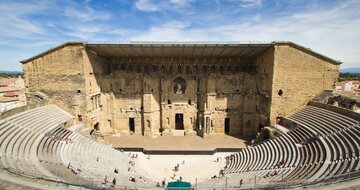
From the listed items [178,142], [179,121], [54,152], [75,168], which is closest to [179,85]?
[179,121]

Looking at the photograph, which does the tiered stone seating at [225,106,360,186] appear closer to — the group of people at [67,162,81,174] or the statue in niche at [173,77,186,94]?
the statue in niche at [173,77,186,94]

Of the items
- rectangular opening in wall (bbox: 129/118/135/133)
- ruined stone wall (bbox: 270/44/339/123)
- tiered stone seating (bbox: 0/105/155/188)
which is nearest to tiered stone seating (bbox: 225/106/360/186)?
ruined stone wall (bbox: 270/44/339/123)

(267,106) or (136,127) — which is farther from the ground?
(267,106)

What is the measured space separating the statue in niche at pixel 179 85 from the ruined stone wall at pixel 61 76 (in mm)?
11512

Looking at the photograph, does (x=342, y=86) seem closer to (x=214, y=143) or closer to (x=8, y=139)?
(x=214, y=143)

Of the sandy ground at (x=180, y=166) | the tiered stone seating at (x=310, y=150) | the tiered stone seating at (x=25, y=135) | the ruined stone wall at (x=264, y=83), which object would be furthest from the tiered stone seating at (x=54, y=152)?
the ruined stone wall at (x=264, y=83)

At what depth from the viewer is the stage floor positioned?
24.6 m

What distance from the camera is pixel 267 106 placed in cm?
2486

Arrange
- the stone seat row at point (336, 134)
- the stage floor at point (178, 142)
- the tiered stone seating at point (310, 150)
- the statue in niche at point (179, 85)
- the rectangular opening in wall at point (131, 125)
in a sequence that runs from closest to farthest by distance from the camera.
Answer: the stone seat row at point (336, 134) → the tiered stone seating at point (310, 150) → the stage floor at point (178, 142) → the statue in niche at point (179, 85) → the rectangular opening in wall at point (131, 125)

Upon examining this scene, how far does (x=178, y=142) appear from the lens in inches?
1035

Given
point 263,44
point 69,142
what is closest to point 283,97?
point 263,44

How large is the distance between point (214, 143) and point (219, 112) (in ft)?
16.0

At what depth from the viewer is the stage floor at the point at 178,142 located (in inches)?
969

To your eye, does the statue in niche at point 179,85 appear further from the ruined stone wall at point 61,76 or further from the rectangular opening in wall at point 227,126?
the ruined stone wall at point 61,76
